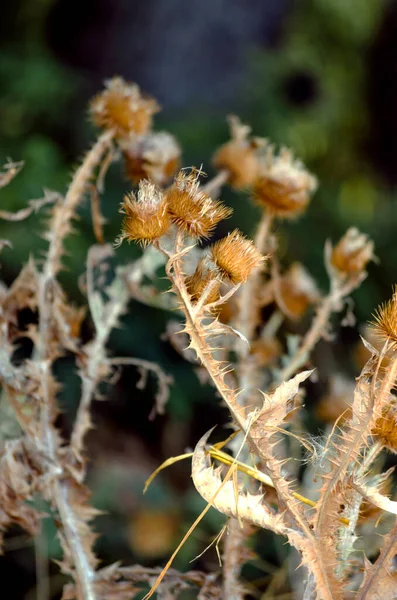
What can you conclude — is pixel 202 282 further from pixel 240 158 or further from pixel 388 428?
pixel 240 158

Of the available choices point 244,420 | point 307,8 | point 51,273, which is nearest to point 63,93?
point 307,8

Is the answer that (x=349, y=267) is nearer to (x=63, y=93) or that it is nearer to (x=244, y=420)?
(x=244, y=420)

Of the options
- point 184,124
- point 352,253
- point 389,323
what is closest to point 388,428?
point 389,323

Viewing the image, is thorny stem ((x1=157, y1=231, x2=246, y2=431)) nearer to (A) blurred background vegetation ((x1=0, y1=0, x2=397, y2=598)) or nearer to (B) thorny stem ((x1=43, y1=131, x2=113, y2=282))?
(B) thorny stem ((x1=43, y1=131, x2=113, y2=282))

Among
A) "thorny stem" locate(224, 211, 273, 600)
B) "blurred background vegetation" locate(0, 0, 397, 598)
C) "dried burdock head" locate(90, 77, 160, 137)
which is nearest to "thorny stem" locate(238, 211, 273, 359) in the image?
"thorny stem" locate(224, 211, 273, 600)

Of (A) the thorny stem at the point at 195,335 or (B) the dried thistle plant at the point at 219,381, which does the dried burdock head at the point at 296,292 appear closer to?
(B) the dried thistle plant at the point at 219,381

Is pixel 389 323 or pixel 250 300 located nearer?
pixel 389 323
